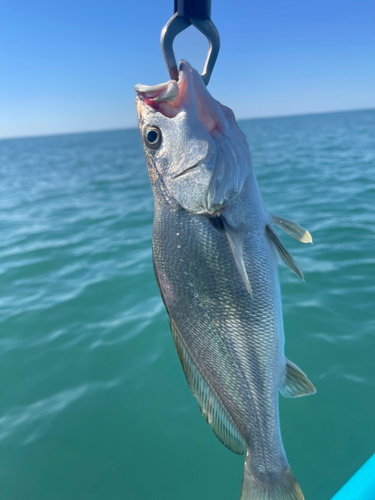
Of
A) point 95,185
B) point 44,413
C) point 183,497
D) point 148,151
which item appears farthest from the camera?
point 95,185

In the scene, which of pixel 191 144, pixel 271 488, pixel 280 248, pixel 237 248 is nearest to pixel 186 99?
pixel 191 144

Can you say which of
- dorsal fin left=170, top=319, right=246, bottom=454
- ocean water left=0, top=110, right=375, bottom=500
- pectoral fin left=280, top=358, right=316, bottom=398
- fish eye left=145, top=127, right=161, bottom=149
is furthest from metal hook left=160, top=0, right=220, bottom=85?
ocean water left=0, top=110, right=375, bottom=500

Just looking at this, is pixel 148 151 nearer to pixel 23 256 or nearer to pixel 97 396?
pixel 97 396

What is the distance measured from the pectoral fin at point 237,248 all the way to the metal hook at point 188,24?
2.60ft

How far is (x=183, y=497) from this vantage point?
2783mm

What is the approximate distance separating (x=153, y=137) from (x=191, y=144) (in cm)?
23

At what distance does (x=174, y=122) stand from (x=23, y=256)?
6668 mm

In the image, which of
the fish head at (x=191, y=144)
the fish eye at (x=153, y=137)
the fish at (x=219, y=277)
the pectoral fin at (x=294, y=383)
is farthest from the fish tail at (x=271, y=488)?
the fish eye at (x=153, y=137)

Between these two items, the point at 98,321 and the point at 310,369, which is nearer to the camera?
the point at 310,369

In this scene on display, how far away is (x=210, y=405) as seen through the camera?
1.83 m

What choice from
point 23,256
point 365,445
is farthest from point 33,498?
point 23,256

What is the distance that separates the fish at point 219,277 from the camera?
1763 millimetres

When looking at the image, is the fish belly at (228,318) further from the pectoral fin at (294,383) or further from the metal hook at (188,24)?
the metal hook at (188,24)

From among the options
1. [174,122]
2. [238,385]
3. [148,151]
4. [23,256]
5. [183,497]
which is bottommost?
[183,497]
